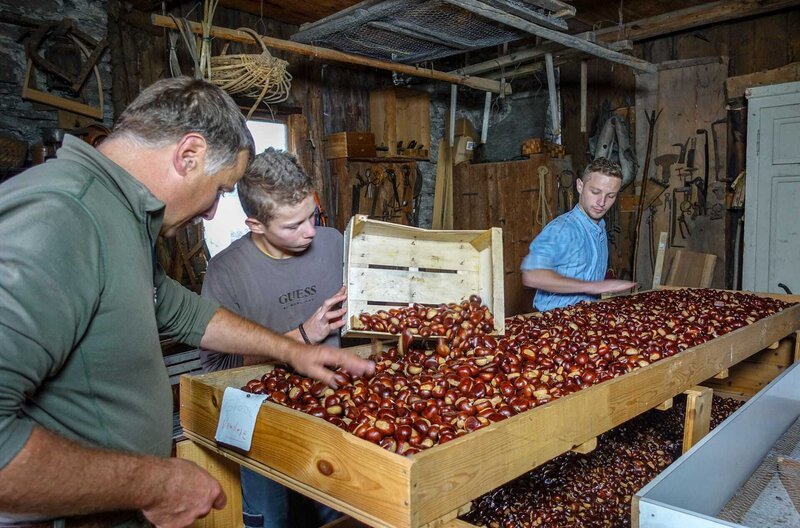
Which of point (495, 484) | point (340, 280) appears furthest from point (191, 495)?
point (340, 280)

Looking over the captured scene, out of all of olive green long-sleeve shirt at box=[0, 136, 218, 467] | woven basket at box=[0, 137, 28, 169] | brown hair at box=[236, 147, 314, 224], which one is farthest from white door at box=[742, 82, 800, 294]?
woven basket at box=[0, 137, 28, 169]

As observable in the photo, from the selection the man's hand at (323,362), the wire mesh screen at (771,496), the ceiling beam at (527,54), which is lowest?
the wire mesh screen at (771,496)

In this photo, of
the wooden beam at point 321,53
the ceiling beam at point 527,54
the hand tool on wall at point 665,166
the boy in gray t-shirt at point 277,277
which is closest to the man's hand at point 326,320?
the boy in gray t-shirt at point 277,277

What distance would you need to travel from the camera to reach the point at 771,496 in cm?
226

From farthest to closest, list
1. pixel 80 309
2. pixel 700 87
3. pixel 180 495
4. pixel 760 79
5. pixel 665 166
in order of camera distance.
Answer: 1. pixel 665 166
2. pixel 700 87
3. pixel 760 79
4. pixel 180 495
5. pixel 80 309

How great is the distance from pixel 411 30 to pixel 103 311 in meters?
3.87

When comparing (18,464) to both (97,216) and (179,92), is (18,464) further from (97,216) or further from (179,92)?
(179,92)

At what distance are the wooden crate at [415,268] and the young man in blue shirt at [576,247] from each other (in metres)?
1.15

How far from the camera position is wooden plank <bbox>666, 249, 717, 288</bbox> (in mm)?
5973

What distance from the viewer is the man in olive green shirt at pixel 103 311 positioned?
1.05m

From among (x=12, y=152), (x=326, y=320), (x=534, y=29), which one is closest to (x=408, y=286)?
(x=326, y=320)

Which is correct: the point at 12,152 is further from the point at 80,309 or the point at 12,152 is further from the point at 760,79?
the point at 760,79

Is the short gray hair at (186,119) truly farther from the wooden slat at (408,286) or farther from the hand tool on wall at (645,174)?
the hand tool on wall at (645,174)

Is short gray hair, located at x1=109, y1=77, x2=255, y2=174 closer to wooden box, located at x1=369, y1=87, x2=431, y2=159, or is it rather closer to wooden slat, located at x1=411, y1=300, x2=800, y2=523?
wooden slat, located at x1=411, y1=300, x2=800, y2=523
